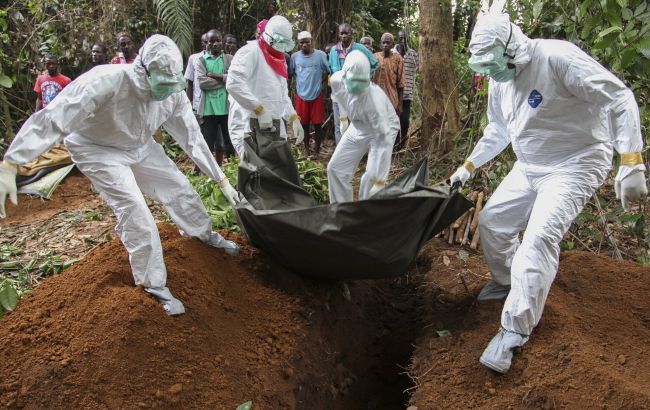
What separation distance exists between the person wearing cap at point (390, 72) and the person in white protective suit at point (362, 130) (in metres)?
1.96

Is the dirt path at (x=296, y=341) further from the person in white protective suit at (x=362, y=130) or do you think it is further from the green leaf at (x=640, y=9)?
the green leaf at (x=640, y=9)

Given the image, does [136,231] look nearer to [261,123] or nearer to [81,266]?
[81,266]

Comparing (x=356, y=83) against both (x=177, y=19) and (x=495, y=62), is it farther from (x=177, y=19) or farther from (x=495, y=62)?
(x=177, y=19)

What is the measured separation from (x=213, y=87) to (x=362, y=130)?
2300 millimetres

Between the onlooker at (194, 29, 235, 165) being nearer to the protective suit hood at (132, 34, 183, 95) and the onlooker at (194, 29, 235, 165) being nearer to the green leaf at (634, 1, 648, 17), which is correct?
the protective suit hood at (132, 34, 183, 95)

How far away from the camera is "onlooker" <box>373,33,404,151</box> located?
6.70m

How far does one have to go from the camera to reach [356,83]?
432cm

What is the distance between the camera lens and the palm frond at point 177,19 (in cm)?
795

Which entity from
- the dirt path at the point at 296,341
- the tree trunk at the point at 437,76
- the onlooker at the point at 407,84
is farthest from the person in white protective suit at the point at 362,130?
the onlooker at the point at 407,84

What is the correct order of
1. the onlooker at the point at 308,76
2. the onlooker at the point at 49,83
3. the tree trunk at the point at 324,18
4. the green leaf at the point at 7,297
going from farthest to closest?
the tree trunk at the point at 324,18 → the onlooker at the point at 308,76 → the onlooker at the point at 49,83 → the green leaf at the point at 7,297

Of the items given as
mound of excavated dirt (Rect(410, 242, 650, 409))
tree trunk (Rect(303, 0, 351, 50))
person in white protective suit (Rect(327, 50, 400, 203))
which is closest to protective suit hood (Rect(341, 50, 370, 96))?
person in white protective suit (Rect(327, 50, 400, 203))

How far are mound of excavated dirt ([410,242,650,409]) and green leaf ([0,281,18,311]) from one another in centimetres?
233

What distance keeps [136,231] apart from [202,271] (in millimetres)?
561

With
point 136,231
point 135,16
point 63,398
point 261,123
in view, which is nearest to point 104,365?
point 63,398
